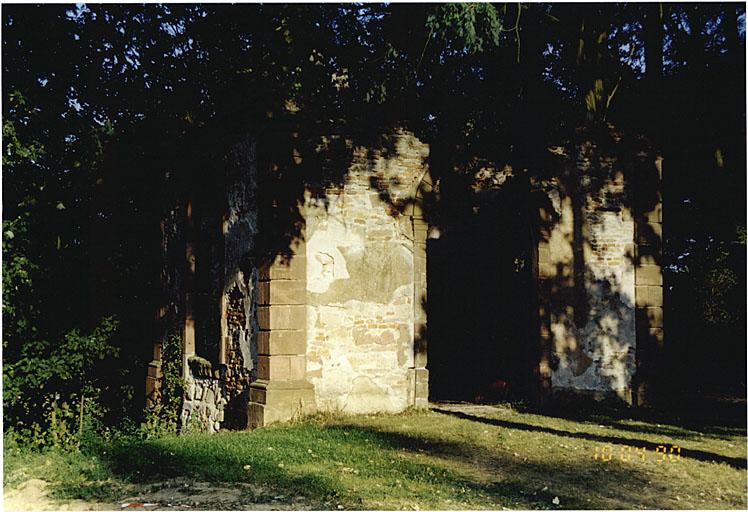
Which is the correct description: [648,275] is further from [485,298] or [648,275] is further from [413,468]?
[413,468]

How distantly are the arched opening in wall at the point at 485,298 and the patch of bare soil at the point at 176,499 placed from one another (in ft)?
22.8

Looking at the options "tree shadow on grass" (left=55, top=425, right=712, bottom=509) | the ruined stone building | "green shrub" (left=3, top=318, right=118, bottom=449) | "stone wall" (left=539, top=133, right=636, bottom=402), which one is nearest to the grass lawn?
"tree shadow on grass" (left=55, top=425, right=712, bottom=509)

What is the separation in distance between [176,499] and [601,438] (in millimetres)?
5490

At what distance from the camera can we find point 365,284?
1195cm

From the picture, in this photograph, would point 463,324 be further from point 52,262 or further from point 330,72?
point 52,262

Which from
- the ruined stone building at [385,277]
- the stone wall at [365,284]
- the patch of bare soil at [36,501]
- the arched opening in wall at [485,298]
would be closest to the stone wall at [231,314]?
the ruined stone building at [385,277]

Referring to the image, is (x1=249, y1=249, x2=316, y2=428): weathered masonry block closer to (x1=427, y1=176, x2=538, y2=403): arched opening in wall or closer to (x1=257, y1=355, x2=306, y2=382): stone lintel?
(x1=257, y1=355, x2=306, y2=382): stone lintel

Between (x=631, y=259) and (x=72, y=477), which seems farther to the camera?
(x=631, y=259)

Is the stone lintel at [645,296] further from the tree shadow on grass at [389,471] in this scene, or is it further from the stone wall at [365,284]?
the tree shadow on grass at [389,471]

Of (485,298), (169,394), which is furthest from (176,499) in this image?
(485,298)

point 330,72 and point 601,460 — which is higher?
point 330,72

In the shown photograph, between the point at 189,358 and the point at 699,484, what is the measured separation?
862 centimetres

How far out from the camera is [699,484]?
308 inches

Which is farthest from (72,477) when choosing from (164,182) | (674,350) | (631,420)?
(674,350)
